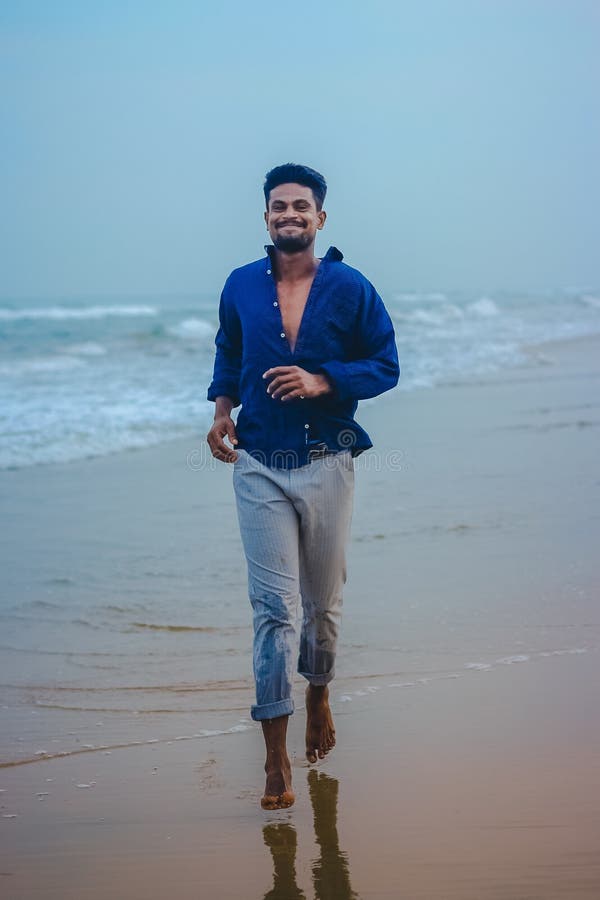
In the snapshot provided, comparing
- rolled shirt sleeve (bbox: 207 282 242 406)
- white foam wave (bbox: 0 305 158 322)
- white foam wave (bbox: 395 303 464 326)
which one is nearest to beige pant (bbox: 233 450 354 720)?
rolled shirt sleeve (bbox: 207 282 242 406)

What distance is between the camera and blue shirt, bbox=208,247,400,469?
3574mm

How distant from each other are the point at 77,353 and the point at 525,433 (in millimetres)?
17965

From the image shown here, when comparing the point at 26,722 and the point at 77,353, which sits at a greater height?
the point at 26,722

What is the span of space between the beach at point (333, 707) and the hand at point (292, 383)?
116 cm

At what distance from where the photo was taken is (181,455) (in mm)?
10492

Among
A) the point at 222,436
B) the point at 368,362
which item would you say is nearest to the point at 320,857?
the point at 222,436

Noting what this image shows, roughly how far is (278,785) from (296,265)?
154cm

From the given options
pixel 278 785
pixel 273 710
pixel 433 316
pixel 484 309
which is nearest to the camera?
pixel 278 785

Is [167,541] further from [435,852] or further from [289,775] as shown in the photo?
[435,852]

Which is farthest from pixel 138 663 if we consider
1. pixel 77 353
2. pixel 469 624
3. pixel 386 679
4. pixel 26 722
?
pixel 77 353

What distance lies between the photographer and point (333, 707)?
425 cm

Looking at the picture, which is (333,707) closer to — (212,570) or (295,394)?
(295,394)

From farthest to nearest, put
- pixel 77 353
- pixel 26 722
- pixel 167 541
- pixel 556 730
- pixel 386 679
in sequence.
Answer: pixel 77 353 < pixel 167 541 < pixel 386 679 < pixel 26 722 < pixel 556 730

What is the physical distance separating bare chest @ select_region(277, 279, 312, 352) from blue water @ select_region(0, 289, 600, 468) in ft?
22.8
